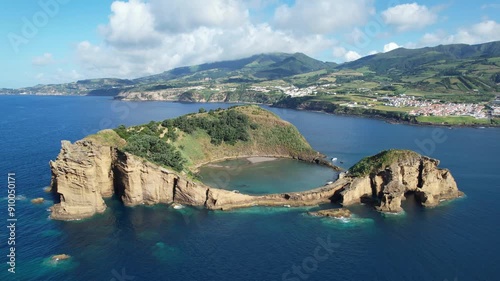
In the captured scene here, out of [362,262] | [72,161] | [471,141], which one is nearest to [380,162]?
[362,262]

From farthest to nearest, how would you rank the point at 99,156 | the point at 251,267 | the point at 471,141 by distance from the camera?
the point at 471,141, the point at 99,156, the point at 251,267

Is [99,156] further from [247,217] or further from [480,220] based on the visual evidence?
[480,220]

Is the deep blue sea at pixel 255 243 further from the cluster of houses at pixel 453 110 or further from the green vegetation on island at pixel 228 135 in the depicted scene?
the cluster of houses at pixel 453 110

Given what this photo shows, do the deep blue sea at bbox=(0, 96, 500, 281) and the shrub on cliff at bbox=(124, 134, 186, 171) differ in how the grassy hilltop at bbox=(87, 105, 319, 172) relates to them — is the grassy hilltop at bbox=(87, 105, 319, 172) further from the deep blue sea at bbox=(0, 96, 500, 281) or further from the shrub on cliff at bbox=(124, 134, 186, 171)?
the deep blue sea at bbox=(0, 96, 500, 281)

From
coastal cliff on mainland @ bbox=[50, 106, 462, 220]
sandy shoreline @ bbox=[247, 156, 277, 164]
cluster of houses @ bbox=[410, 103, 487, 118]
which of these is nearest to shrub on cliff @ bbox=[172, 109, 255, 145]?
sandy shoreline @ bbox=[247, 156, 277, 164]

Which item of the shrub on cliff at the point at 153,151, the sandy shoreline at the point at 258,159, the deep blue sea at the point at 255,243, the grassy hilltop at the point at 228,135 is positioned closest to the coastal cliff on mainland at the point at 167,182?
the shrub on cliff at the point at 153,151

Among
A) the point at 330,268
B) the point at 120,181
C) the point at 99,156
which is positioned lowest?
the point at 330,268
